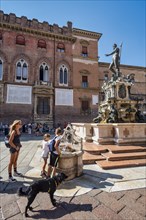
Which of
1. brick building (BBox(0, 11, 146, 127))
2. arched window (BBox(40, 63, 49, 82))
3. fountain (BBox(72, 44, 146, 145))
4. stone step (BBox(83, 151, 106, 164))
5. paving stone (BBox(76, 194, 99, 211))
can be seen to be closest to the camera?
paving stone (BBox(76, 194, 99, 211))

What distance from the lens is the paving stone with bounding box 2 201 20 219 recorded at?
8.75 feet

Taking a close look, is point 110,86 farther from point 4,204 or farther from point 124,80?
point 4,204

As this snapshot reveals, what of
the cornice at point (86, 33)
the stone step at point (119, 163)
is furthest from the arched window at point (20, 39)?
the stone step at point (119, 163)

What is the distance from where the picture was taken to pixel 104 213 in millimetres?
2730

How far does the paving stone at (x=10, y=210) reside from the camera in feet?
8.75

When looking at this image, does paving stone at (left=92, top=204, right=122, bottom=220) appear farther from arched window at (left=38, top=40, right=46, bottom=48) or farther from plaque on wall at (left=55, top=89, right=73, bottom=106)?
arched window at (left=38, top=40, right=46, bottom=48)

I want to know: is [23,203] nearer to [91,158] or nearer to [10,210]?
[10,210]

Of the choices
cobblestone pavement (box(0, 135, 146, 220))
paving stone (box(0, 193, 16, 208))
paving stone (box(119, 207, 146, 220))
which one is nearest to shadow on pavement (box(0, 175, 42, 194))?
cobblestone pavement (box(0, 135, 146, 220))

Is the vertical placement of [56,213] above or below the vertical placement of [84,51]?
below

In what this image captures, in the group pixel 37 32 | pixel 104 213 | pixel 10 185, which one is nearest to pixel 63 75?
pixel 37 32

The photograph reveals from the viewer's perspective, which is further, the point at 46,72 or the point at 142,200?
the point at 46,72

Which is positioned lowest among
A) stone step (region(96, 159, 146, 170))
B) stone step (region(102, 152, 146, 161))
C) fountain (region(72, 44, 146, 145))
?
stone step (region(96, 159, 146, 170))

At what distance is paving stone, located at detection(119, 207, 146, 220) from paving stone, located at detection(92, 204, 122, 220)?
0.36 feet

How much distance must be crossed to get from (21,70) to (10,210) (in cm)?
2058
